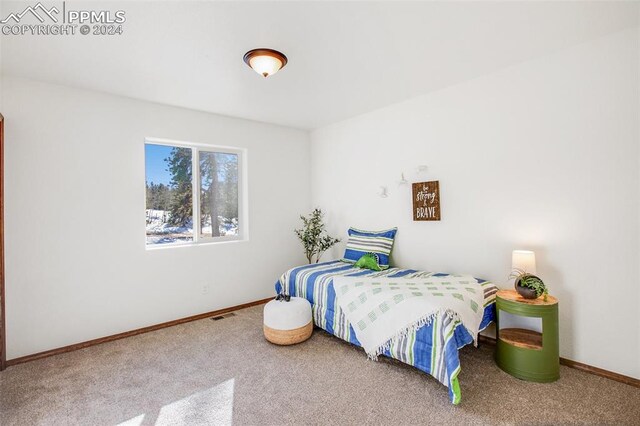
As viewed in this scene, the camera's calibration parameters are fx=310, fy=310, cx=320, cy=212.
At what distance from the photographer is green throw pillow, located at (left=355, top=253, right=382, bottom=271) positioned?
358cm

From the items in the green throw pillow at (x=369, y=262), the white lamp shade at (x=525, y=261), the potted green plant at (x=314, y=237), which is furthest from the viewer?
the potted green plant at (x=314, y=237)

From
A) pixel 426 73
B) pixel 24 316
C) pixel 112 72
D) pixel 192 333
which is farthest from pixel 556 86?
pixel 24 316

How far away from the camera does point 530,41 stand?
2.43 m

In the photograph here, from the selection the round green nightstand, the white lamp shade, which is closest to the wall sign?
the white lamp shade

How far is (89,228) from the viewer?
3.15 meters

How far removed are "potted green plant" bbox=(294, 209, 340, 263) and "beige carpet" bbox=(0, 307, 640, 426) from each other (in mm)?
1806

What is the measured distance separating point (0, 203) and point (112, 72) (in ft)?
4.79

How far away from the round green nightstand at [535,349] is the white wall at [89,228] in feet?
10.4

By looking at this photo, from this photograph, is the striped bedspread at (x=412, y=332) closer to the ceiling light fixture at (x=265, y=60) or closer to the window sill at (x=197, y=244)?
the window sill at (x=197, y=244)

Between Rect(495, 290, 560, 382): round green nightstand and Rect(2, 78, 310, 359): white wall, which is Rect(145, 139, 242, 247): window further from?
Rect(495, 290, 560, 382): round green nightstand

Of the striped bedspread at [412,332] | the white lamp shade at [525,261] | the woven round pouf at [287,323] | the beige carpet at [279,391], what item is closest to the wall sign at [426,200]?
the striped bedspread at [412,332]

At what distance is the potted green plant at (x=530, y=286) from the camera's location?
239 centimetres

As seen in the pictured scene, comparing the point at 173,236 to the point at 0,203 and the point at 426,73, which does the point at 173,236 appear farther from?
the point at 426,73

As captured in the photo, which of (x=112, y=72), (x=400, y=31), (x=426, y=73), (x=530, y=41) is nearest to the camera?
(x=400, y=31)
